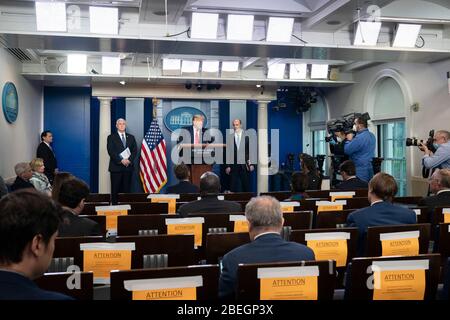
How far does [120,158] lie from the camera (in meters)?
7.91

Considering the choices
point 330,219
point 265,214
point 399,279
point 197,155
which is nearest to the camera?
point 399,279

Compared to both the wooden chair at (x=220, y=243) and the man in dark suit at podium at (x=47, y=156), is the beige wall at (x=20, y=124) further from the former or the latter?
the wooden chair at (x=220, y=243)

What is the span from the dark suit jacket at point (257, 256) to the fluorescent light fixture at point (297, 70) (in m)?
7.18

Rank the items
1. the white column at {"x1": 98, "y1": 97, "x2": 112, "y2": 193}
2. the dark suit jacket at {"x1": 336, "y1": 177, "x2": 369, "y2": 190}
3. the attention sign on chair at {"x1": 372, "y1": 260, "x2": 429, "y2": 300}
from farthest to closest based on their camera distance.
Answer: the white column at {"x1": 98, "y1": 97, "x2": 112, "y2": 193} → the dark suit jacket at {"x1": 336, "y1": 177, "x2": 369, "y2": 190} → the attention sign on chair at {"x1": 372, "y1": 260, "x2": 429, "y2": 300}

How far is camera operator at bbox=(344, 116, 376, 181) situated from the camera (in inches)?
235

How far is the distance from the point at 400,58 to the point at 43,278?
240 inches

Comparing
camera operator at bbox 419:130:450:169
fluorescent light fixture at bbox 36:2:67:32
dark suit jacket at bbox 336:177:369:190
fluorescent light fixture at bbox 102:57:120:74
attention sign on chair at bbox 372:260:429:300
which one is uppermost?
fluorescent light fixture at bbox 102:57:120:74

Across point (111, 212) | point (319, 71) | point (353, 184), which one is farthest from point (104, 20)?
point (319, 71)

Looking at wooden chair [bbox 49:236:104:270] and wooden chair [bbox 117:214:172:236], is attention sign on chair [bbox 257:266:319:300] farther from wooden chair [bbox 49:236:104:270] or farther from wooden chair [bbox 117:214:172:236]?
wooden chair [bbox 117:214:172:236]

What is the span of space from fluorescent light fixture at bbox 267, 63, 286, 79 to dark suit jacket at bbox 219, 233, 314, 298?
7.08m

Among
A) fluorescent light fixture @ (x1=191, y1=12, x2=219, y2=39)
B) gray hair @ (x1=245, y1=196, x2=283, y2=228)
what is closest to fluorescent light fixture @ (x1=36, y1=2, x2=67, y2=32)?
fluorescent light fixture @ (x1=191, y1=12, x2=219, y2=39)

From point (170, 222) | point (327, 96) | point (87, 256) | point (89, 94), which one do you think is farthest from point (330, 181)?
point (87, 256)

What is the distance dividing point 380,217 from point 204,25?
10.9 feet

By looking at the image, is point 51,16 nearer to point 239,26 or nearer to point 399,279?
point 239,26
